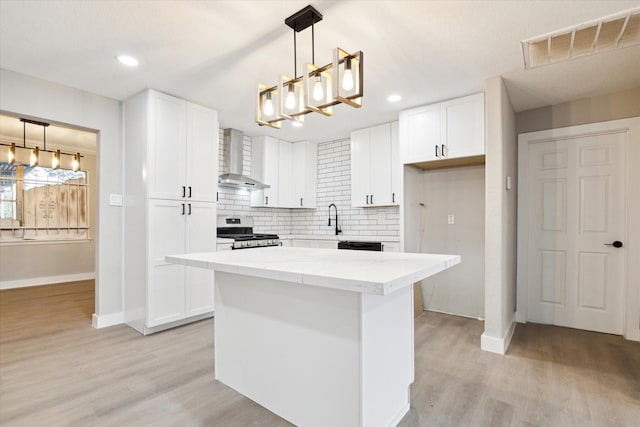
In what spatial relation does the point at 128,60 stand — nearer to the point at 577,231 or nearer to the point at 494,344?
the point at 494,344

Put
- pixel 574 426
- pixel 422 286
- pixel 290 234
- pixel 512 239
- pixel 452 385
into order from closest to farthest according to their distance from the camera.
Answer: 1. pixel 574 426
2. pixel 452 385
3. pixel 512 239
4. pixel 422 286
5. pixel 290 234

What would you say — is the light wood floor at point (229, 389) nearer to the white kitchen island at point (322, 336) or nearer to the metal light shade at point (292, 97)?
the white kitchen island at point (322, 336)

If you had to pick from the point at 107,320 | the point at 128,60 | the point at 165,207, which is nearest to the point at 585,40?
the point at 128,60

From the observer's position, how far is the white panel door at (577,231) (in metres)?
3.30

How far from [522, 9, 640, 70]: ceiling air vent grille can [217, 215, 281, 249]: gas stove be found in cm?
333

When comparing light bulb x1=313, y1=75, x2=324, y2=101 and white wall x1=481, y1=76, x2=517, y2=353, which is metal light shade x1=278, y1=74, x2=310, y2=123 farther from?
white wall x1=481, y1=76, x2=517, y2=353

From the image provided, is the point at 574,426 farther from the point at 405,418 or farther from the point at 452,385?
the point at 405,418

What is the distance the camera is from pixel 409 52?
2486 mm

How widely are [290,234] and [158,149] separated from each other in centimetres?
279

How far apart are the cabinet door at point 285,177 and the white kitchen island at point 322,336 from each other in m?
3.04

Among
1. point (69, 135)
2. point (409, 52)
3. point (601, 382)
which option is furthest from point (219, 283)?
point (69, 135)

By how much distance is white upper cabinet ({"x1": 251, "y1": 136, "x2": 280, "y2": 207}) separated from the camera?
4.81 m

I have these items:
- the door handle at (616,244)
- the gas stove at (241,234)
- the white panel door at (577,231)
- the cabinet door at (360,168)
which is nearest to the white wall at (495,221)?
the white panel door at (577,231)

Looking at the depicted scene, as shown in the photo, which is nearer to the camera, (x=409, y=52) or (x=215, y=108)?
(x=409, y=52)
